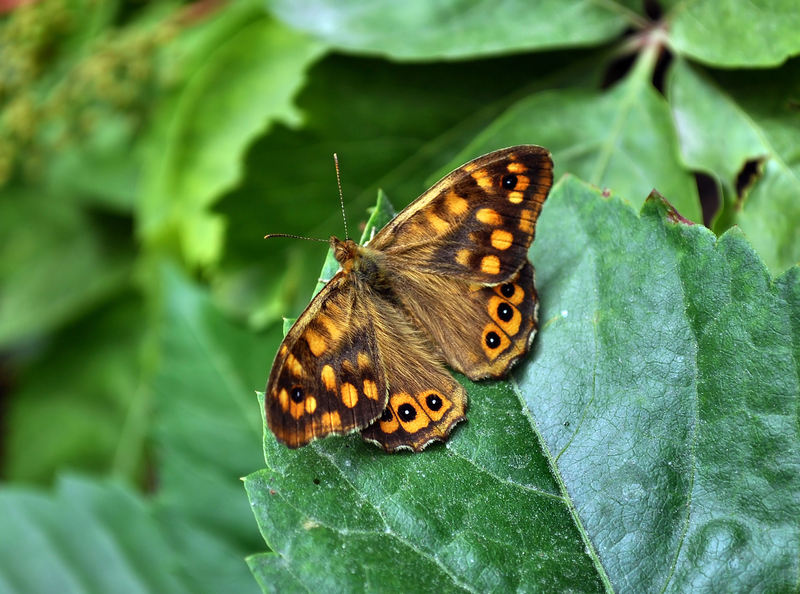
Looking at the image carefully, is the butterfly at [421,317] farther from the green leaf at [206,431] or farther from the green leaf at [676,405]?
the green leaf at [206,431]

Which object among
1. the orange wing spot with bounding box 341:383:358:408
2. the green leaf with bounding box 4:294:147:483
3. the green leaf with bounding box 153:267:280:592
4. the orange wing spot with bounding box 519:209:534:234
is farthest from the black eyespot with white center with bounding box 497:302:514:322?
the green leaf with bounding box 4:294:147:483

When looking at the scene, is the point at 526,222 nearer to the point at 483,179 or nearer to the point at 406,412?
the point at 483,179

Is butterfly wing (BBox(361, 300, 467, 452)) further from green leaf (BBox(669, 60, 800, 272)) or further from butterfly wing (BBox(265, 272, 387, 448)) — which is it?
green leaf (BBox(669, 60, 800, 272))

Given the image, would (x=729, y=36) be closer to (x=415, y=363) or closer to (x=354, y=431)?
(x=415, y=363)

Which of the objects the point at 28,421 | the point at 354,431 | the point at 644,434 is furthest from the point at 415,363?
the point at 28,421

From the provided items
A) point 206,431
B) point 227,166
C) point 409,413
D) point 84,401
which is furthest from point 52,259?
point 409,413
